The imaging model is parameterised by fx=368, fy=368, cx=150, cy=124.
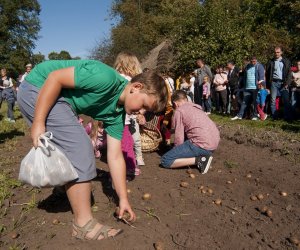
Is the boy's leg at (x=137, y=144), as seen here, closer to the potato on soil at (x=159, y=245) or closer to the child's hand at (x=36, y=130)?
the potato on soil at (x=159, y=245)

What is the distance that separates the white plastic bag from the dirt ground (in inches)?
26.2

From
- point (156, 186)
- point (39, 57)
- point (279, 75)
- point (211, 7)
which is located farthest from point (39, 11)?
point (156, 186)

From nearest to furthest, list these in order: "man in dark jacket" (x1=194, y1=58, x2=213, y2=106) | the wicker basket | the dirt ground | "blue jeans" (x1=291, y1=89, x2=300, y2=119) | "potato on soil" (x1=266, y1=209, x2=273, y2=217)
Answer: the dirt ground
"potato on soil" (x1=266, y1=209, x2=273, y2=217)
the wicker basket
"blue jeans" (x1=291, y1=89, x2=300, y2=119)
"man in dark jacket" (x1=194, y1=58, x2=213, y2=106)

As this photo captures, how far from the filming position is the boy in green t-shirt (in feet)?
8.38

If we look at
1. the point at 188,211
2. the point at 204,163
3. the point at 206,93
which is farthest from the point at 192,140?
the point at 206,93

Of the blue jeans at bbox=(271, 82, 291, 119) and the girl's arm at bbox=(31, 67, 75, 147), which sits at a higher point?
the girl's arm at bbox=(31, 67, 75, 147)

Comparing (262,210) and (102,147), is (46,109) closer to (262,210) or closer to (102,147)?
(262,210)

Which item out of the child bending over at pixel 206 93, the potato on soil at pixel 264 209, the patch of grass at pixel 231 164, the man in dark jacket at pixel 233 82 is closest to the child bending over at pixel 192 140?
the patch of grass at pixel 231 164

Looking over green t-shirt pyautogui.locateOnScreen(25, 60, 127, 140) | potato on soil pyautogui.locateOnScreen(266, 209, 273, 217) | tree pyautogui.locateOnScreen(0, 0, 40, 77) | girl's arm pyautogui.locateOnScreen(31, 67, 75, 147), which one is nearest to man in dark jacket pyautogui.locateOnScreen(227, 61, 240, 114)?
potato on soil pyautogui.locateOnScreen(266, 209, 273, 217)

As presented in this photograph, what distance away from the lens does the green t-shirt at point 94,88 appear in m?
2.54

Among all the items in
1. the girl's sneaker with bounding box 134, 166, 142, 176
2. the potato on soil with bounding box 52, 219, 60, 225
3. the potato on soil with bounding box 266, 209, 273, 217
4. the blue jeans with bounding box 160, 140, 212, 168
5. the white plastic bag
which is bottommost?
the potato on soil with bounding box 266, 209, 273, 217

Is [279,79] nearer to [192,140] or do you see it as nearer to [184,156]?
[192,140]

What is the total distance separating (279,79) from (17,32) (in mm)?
48926

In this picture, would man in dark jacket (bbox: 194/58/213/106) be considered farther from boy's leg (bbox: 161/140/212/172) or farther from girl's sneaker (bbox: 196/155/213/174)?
girl's sneaker (bbox: 196/155/213/174)
